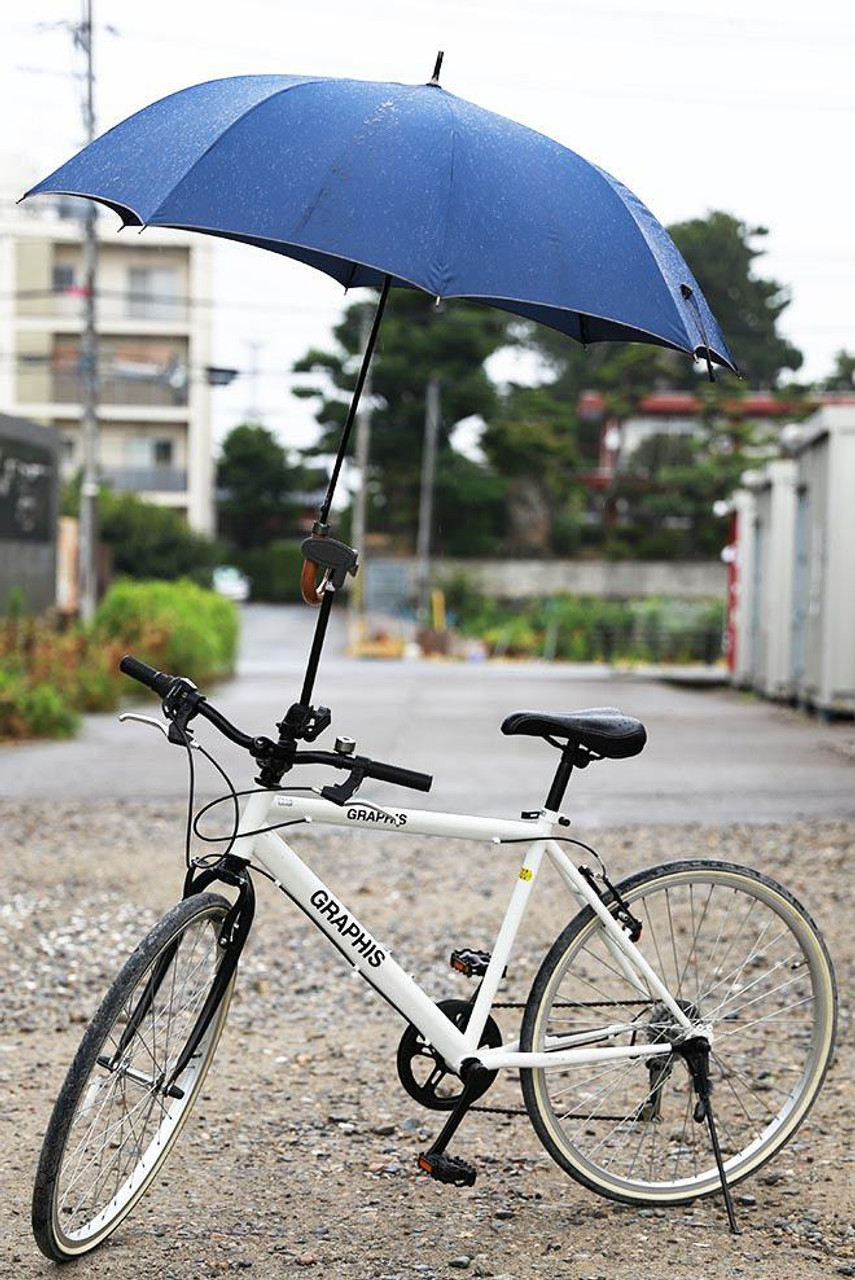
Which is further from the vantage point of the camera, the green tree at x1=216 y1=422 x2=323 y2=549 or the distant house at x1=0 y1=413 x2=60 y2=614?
the green tree at x1=216 y1=422 x2=323 y2=549

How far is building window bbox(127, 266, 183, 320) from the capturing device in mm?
58656

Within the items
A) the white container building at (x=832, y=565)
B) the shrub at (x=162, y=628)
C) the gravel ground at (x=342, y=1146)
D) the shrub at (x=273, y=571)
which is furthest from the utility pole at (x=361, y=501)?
the gravel ground at (x=342, y=1146)

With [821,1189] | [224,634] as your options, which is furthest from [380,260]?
[224,634]

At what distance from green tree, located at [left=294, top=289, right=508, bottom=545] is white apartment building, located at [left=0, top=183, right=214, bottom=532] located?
331 inches

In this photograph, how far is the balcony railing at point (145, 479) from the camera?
59750 mm

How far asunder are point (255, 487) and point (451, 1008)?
2394 inches

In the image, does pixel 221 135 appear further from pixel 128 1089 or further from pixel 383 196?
pixel 128 1089

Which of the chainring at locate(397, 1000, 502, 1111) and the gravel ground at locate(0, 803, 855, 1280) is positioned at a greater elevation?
the chainring at locate(397, 1000, 502, 1111)

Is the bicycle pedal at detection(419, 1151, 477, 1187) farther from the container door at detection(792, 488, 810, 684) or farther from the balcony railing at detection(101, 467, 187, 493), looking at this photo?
the balcony railing at detection(101, 467, 187, 493)

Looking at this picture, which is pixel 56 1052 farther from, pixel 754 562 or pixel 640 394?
pixel 640 394

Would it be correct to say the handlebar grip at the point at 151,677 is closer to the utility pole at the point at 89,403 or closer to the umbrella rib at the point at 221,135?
the umbrella rib at the point at 221,135

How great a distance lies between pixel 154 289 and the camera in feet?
193

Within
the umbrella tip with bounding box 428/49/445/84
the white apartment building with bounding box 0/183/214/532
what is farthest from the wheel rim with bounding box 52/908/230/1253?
the white apartment building with bounding box 0/183/214/532

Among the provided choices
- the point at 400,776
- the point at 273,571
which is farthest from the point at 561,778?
the point at 273,571
